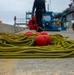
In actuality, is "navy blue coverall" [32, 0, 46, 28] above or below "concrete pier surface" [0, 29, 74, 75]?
above

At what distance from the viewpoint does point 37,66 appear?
15.6 ft

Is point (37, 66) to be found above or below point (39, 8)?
below

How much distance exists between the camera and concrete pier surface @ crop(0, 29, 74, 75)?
420 centimetres

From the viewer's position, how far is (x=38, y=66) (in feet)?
15.5

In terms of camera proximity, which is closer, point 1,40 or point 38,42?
point 1,40

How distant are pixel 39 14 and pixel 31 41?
866 cm

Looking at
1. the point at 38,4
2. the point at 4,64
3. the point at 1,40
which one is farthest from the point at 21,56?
the point at 38,4

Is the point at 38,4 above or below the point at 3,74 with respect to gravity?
above

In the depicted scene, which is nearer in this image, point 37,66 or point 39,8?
point 37,66

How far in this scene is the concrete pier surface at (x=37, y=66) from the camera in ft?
13.8

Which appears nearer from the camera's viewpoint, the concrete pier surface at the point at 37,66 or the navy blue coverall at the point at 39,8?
the concrete pier surface at the point at 37,66

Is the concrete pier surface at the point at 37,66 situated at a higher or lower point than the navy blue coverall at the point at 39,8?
lower

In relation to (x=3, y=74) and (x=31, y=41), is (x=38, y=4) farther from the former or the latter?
(x=3, y=74)

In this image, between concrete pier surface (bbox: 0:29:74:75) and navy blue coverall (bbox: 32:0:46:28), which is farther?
navy blue coverall (bbox: 32:0:46:28)
